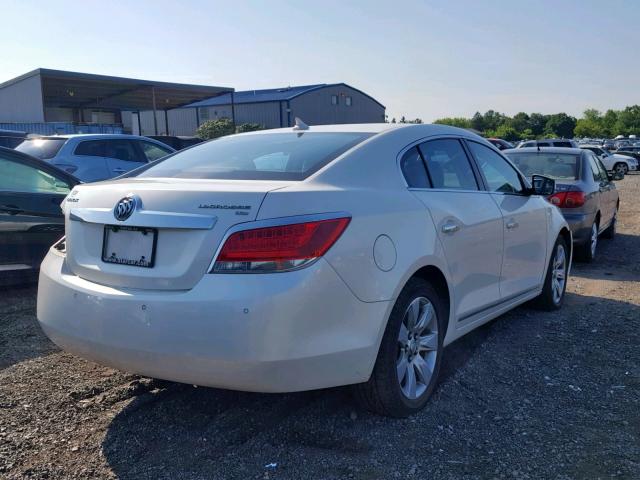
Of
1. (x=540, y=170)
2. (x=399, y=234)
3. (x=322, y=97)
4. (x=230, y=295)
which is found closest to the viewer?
(x=230, y=295)

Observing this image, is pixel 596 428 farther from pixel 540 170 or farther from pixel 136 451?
pixel 540 170

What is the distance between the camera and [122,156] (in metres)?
11.2

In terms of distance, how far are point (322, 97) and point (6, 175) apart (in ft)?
136

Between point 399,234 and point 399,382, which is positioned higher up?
point 399,234

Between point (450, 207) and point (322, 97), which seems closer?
point (450, 207)

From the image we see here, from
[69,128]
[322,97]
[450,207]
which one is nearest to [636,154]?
[322,97]

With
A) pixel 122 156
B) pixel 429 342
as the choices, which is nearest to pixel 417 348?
pixel 429 342

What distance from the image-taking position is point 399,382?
3.38 metres

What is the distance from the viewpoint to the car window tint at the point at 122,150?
11.0 meters

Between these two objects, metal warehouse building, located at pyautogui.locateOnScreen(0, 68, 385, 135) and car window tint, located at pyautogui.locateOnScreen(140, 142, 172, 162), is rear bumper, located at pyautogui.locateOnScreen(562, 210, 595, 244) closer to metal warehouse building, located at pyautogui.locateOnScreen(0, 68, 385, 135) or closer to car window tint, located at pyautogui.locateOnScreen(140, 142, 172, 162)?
car window tint, located at pyautogui.locateOnScreen(140, 142, 172, 162)

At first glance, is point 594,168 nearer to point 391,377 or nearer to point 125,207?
point 391,377

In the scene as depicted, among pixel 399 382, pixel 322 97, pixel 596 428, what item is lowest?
pixel 596 428

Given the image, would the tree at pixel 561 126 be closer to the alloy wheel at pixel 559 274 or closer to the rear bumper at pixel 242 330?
the alloy wheel at pixel 559 274

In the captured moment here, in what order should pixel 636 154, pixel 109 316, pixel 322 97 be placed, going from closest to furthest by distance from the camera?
1. pixel 109 316
2. pixel 636 154
3. pixel 322 97
